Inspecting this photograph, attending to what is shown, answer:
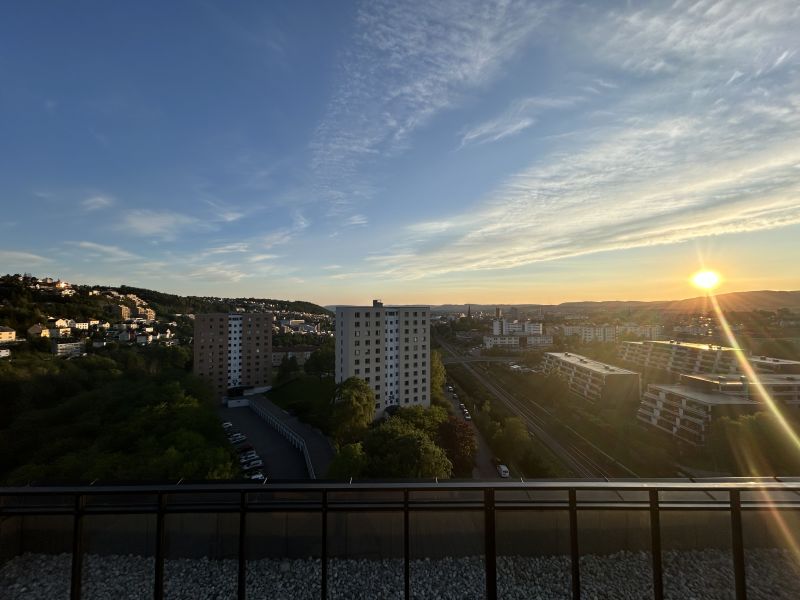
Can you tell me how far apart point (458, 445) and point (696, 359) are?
24.9m

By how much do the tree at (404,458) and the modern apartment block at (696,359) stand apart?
2483 centimetres

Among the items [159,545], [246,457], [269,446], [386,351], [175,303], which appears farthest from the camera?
[175,303]

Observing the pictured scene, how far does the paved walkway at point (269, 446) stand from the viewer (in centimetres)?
1377

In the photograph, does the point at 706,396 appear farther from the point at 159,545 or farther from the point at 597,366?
the point at 159,545

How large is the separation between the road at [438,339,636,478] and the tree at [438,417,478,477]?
13.7ft

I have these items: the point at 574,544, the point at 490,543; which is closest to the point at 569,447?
the point at 574,544

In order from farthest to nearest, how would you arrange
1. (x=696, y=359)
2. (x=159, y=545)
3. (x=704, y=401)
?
(x=696, y=359) < (x=704, y=401) < (x=159, y=545)

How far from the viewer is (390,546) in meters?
4.53

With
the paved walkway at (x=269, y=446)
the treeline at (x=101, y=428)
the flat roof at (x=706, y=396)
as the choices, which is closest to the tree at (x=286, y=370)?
the paved walkway at (x=269, y=446)

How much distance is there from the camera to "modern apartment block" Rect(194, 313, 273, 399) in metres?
27.4

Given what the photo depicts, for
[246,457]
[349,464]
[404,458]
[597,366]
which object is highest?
[597,366]

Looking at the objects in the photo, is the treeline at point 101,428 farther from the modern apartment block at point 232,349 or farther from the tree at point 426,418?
the tree at point 426,418

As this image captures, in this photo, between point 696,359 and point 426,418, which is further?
point 696,359

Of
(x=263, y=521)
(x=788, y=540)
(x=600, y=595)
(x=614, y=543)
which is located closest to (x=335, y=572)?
(x=263, y=521)
